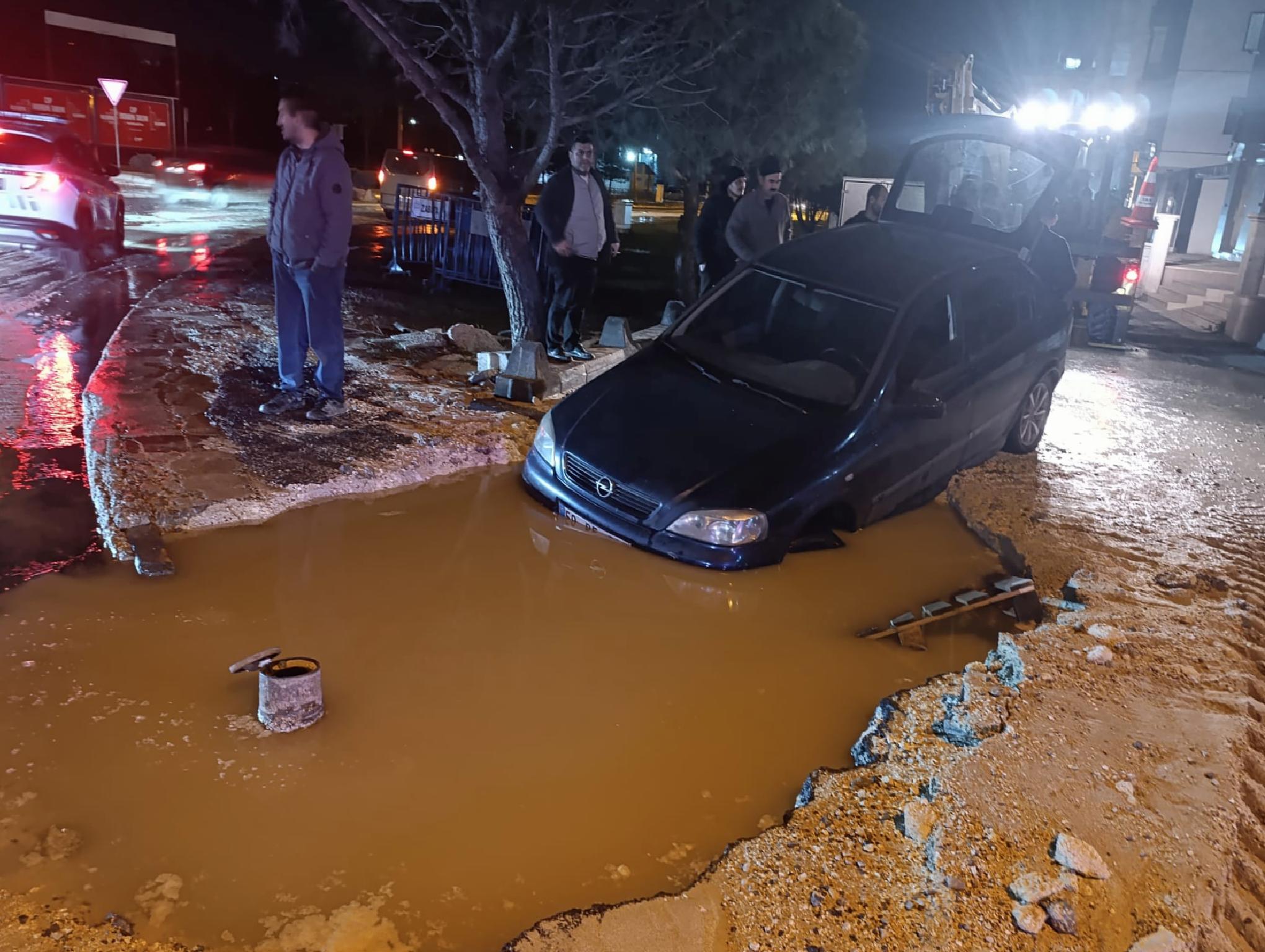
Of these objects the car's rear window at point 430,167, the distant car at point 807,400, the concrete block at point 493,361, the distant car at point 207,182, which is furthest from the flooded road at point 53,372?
the distant car at point 207,182

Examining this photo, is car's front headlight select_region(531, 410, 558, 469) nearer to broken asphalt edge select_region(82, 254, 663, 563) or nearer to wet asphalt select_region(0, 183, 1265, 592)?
broken asphalt edge select_region(82, 254, 663, 563)

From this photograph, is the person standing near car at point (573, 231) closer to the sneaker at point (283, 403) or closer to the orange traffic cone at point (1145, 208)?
the sneaker at point (283, 403)

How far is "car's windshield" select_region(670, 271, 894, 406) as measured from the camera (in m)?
5.43

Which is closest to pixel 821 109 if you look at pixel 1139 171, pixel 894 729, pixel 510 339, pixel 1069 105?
Answer: pixel 1069 105

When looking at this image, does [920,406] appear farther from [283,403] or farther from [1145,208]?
[1145,208]

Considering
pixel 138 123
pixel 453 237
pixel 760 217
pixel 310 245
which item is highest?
pixel 138 123

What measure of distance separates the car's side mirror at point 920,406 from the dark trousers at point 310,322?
368 centimetres

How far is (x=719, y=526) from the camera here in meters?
4.70

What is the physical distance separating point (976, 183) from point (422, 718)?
11.1 meters

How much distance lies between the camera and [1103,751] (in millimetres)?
3678

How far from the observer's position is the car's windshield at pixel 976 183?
811cm

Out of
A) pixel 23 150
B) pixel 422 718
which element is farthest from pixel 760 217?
pixel 23 150

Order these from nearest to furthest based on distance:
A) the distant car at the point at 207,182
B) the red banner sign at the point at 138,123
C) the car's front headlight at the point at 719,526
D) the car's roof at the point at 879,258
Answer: the car's front headlight at the point at 719,526 → the car's roof at the point at 879,258 → the distant car at the point at 207,182 → the red banner sign at the point at 138,123

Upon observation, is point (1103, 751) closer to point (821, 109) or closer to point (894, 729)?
point (894, 729)
